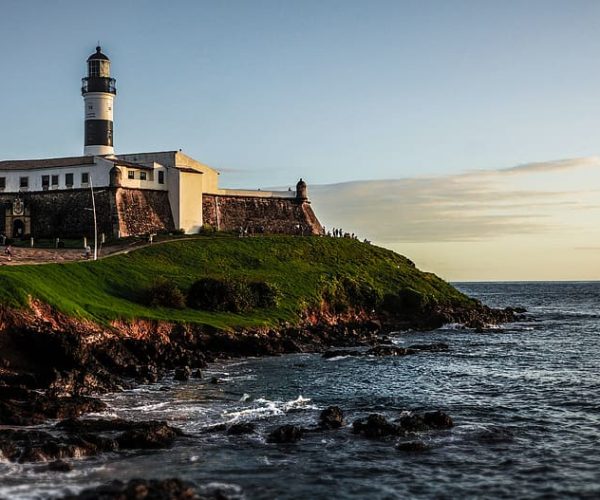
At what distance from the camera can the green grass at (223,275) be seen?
51041 mm

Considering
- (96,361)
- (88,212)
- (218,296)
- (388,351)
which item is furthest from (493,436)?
(88,212)

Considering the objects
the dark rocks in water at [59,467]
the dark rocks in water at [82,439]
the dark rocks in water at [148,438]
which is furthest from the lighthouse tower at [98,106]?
the dark rocks in water at [59,467]

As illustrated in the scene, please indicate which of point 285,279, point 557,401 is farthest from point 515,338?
point 557,401

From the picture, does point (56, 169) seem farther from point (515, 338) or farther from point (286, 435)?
point (286, 435)

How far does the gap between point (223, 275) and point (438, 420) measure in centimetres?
4324

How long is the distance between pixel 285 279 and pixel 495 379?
3450 centimetres

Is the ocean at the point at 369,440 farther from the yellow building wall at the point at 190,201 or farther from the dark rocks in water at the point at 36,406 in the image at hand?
the yellow building wall at the point at 190,201

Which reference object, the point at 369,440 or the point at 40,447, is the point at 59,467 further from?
the point at 369,440

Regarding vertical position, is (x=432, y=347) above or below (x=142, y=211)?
below

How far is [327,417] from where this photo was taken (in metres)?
30.7

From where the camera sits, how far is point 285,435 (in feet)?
91.3

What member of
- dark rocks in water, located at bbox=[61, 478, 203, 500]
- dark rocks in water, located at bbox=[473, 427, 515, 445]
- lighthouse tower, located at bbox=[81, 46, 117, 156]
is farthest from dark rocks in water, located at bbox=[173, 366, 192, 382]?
lighthouse tower, located at bbox=[81, 46, 117, 156]

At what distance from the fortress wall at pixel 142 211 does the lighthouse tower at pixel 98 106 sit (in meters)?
9.30

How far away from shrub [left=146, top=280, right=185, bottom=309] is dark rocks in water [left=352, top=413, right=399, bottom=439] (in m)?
31.4
